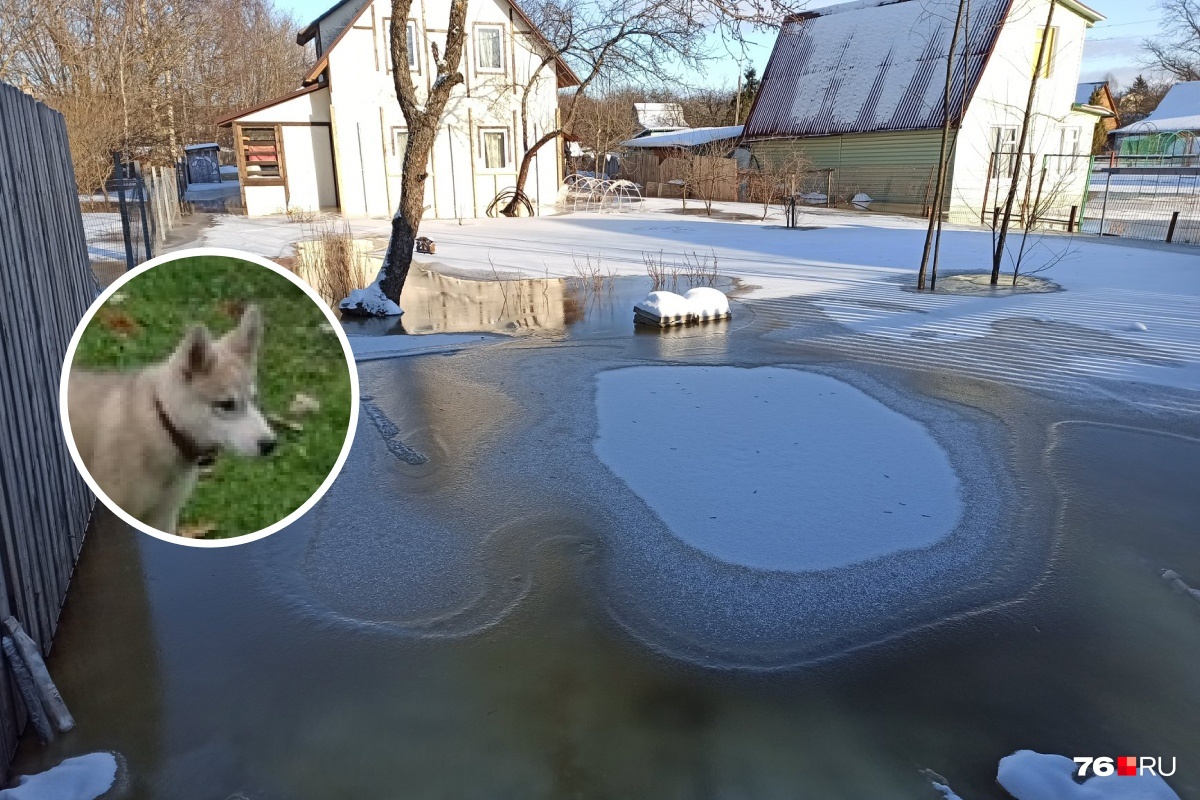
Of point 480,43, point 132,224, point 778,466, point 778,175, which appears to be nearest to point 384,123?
point 480,43

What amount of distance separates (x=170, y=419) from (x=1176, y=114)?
60.9 meters

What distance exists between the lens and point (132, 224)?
1797 centimetres

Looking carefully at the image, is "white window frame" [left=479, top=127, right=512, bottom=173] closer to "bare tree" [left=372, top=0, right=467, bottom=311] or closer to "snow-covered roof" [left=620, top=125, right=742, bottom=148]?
"snow-covered roof" [left=620, top=125, right=742, bottom=148]

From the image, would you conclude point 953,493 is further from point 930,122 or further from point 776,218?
point 930,122

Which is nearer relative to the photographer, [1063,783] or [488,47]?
[1063,783]

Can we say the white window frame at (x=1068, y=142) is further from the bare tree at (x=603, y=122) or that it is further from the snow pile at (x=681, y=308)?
the snow pile at (x=681, y=308)

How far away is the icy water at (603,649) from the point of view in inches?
108

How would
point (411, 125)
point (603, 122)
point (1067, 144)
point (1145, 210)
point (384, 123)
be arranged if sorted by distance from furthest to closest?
point (603, 122), point (1067, 144), point (1145, 210), point (384, 123), point (411, 125)

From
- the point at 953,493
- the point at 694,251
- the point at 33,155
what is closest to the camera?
the point at 33,155

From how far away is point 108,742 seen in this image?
2828mm

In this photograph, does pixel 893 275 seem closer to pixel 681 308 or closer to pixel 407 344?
pixel 681 308

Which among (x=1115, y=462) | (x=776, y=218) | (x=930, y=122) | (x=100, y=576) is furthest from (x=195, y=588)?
(x=930, y=122)

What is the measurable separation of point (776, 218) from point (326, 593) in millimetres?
22865

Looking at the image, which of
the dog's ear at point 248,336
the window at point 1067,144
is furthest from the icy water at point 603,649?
the window at point 1067,144
